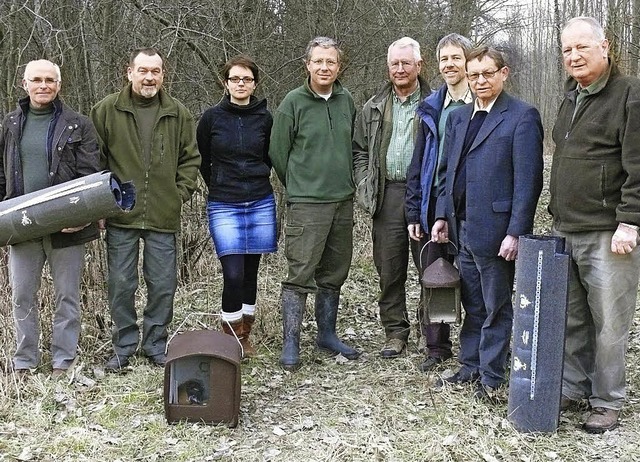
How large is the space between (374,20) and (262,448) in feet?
20.4

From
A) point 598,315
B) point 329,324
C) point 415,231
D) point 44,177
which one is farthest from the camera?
point 329,324

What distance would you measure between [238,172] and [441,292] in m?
1.65

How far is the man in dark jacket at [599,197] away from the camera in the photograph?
360 centimetres

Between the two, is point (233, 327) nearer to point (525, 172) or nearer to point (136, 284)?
point (136, 284)

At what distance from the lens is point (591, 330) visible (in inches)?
164

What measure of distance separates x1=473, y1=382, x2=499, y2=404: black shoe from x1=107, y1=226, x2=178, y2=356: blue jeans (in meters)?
2.25

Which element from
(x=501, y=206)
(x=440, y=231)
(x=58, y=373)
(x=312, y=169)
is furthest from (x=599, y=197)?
(x=58, y=373)

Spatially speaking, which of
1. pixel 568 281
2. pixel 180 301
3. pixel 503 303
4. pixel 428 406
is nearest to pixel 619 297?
pixel 568 281

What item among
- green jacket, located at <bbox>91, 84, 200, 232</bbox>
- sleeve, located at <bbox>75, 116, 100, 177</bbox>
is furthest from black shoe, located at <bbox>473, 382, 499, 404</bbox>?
sleeve, located at <bbox>75, 116, 100, 177</bbox>

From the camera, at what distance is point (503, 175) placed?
4.10 meters

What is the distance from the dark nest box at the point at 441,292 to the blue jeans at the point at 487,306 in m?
0.08

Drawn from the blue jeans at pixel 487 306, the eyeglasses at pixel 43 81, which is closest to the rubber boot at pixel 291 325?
the blue jeans at pixel 487 306

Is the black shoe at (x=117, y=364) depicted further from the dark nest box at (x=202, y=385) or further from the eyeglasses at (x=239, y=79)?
the eyeglasses at (x=239, y=79)

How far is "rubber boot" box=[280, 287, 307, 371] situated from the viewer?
509cm
